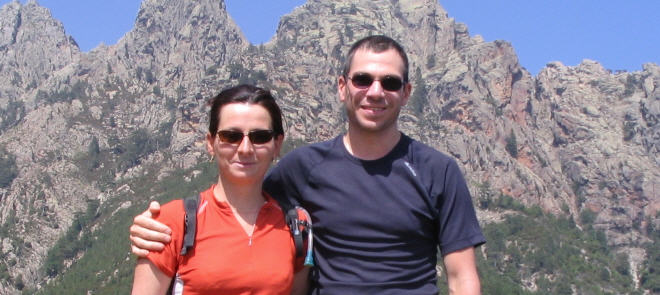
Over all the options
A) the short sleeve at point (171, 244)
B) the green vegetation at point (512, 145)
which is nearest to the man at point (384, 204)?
the short sleeve at point (171, 244)

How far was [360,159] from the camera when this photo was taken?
6906 millimetres

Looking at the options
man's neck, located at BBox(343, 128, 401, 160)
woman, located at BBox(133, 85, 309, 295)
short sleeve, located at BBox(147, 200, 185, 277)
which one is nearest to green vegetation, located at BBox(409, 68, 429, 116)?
man's neck, located at BBox(343, 128, 401, 160)

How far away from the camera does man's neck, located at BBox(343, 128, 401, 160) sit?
6914 millimetres

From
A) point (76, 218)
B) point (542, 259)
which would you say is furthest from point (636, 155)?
point (76, 218)

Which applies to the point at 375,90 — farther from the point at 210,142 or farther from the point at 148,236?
the point at 148,236

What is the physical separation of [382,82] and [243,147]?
1546 millimetres

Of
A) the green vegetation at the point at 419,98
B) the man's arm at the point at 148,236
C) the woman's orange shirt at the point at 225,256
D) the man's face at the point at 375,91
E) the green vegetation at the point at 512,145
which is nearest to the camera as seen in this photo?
the man's arm at the point at 148,236

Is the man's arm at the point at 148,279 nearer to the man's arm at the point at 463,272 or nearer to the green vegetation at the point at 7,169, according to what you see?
the man's arm at the point at 463,272

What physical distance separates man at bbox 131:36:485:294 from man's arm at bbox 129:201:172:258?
1.58 m

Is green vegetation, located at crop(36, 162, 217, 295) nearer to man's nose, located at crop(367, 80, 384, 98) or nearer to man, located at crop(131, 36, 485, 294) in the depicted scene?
man, located at crop(131, 36, 485, 294)

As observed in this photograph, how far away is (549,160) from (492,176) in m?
28.4

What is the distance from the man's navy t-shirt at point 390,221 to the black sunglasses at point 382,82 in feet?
2.02

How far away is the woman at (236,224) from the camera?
611cm

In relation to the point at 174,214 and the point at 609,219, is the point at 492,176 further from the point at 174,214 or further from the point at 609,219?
the point at 174,214
